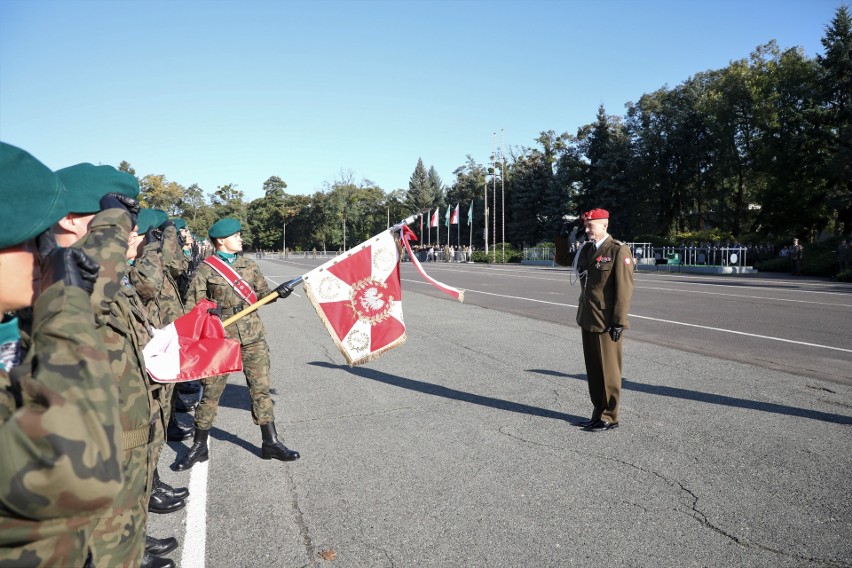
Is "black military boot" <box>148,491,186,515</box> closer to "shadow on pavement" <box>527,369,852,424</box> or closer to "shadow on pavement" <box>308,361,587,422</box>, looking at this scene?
"shadow on pavement" <box>308,361,587,422</box>

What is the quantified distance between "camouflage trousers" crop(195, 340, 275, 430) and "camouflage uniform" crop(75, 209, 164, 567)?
257cm

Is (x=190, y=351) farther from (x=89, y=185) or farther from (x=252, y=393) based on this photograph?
(x=252, y=393)

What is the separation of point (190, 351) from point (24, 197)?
1732 millimetres

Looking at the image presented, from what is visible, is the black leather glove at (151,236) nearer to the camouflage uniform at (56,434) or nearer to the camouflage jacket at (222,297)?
the camouflage jacket at (222,297)

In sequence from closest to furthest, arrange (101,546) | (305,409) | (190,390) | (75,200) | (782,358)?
(101,546), (75,200), (305,409), (190,390), (782,358)

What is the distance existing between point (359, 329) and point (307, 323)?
355 inches

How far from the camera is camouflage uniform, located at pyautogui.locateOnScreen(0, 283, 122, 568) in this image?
1.09 metres

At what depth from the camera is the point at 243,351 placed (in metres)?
4.89

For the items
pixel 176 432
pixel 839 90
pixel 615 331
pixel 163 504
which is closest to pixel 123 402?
pixel 163 504

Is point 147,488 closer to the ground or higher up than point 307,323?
higher up

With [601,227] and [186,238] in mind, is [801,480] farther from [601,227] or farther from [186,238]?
[186,238]

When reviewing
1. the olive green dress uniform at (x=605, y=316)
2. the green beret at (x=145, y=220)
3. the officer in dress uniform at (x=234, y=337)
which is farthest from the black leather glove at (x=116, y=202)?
the olive green dress uniform at (x=605, y=316)

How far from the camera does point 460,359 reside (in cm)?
891

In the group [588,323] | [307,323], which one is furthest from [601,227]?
[307,323]
